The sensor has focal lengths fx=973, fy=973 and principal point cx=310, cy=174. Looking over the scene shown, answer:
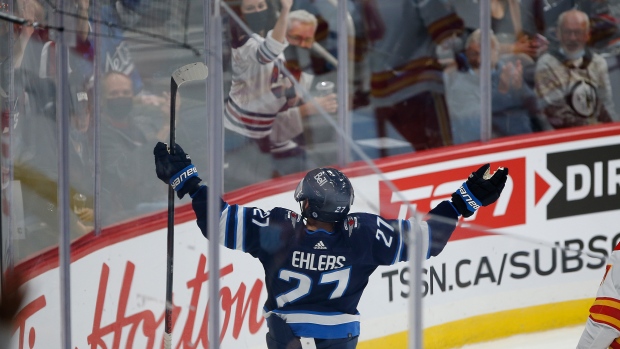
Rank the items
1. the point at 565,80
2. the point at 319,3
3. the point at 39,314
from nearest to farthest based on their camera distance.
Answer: the point at 39,314
the point at 319,3
the point at 565,80

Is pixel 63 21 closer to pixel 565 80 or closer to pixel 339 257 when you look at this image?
pixel 339 257

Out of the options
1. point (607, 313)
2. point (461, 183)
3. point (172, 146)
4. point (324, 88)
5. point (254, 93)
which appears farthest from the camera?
point (461, 183)

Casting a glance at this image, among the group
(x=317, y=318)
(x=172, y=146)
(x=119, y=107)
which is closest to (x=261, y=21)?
(x=119, y=107)

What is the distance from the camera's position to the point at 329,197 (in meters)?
2.85

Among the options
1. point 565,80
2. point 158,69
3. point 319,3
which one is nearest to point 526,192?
point 565,80

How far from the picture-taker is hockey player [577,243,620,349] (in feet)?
9.93

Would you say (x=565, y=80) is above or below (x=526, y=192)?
above

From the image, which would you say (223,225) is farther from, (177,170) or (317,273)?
(317,273)

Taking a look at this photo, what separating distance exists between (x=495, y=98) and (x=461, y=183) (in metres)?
0.45

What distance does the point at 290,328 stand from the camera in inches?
115

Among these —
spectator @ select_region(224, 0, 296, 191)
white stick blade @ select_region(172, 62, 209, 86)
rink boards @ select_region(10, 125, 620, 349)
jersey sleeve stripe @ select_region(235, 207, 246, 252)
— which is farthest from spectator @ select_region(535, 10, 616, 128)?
white stick blade @ select_region(172, 62, 209, 86)

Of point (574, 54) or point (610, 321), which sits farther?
point (574, 54)

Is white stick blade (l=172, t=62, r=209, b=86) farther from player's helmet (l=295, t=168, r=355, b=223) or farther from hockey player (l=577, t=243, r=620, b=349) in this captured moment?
hockey player (l=577, t=243, r=620, b=349)

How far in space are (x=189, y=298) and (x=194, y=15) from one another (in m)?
0.79
